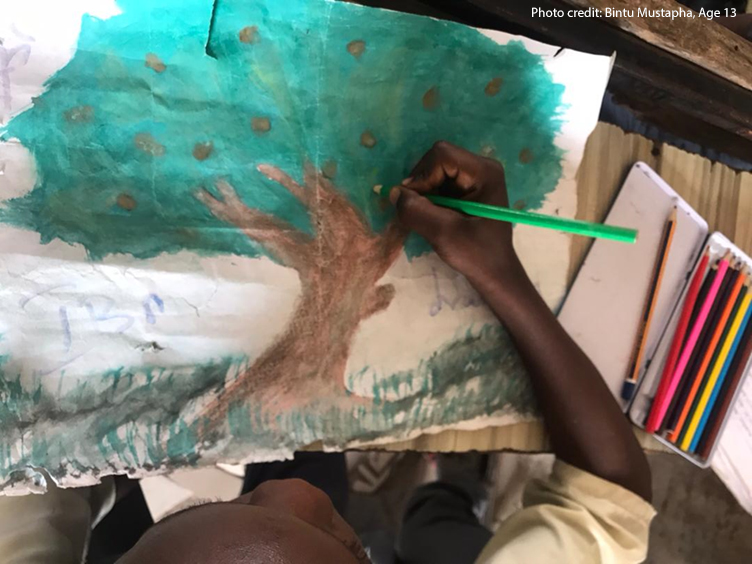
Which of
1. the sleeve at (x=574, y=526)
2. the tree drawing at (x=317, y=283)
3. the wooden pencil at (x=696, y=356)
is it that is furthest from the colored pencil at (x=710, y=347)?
the tree drawing at (x=317, y=283)

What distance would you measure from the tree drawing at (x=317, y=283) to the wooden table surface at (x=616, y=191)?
0.10 metres

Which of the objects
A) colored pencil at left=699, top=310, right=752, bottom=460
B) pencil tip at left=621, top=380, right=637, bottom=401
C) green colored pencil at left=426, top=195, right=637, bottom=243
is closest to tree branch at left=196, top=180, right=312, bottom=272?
green colored pencil at left=426, top=195, right=637, bottom=243

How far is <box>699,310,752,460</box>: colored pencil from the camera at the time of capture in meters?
0.55

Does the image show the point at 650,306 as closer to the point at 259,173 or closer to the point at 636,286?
the point at 636,286

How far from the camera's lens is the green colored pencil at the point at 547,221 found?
347 millimetres

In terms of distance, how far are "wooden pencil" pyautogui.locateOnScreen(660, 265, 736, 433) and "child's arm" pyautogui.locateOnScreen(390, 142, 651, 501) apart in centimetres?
6

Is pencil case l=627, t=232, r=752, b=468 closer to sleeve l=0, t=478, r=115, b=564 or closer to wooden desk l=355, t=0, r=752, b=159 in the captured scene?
wooden desk l=355, t=0, r=752, b=159

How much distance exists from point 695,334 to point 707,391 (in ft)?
0.19

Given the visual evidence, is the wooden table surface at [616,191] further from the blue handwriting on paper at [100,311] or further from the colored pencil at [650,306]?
the blue handwriting on paper at [100,311]

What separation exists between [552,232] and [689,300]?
16 cm

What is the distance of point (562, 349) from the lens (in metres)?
0.48

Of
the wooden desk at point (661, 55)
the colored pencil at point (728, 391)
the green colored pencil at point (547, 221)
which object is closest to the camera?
the green colored pencil at point (547, 221)

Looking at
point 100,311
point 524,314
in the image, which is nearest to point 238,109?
point 100,311

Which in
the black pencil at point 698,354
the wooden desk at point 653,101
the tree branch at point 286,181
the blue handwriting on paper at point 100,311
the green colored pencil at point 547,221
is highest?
the wooden desk at point 653,101
